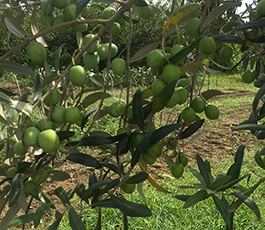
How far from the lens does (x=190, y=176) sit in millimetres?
2381

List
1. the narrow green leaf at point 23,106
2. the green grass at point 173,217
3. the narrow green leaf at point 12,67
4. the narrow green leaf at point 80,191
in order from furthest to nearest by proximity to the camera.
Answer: the green grass at point 173,217
the narrow green leaf at point 80,191
the narrow green leaf at point 12,67
the narrow green leaf at point 23,106

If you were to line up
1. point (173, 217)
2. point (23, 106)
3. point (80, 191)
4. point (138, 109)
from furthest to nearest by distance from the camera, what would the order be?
point (173, 217) → point (80, 191) → point (138, 109) → point (23, 106)

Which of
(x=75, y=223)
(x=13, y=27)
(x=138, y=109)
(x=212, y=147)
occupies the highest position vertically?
(x=212, y=147)

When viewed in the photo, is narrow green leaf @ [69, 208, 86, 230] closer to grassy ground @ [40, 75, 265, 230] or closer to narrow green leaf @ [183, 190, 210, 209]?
narrow green leaf @ [183, 190, 210, 209]

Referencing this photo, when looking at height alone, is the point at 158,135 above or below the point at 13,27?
below

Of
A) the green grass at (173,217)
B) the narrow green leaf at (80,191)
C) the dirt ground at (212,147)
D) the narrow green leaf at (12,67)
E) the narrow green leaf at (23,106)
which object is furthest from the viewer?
the dirt ground at (212,147)

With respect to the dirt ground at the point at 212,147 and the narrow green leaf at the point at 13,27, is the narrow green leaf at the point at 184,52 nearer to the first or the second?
the narrow green leaf at the point at 13,27

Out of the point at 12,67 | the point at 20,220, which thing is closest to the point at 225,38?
the point at 12,67

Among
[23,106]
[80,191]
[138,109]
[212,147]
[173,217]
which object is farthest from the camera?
[212,147]

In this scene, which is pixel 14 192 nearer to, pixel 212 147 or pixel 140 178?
pixel 140 178

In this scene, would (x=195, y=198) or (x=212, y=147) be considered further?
(x=212, y=147)

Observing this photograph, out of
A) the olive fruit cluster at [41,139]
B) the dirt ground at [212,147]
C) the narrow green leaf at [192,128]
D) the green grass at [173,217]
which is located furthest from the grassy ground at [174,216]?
the olive fruit cluster at [41,139]

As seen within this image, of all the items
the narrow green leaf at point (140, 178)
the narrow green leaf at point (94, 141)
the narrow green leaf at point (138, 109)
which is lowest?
the narrow green leaf at point (140, 178)

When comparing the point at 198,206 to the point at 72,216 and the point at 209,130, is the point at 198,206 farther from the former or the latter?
the point at 209,130
